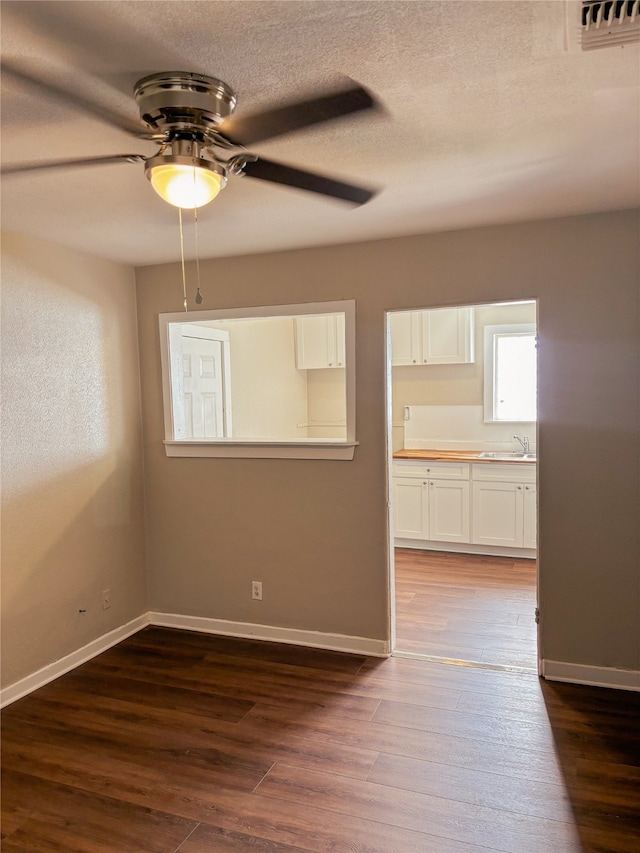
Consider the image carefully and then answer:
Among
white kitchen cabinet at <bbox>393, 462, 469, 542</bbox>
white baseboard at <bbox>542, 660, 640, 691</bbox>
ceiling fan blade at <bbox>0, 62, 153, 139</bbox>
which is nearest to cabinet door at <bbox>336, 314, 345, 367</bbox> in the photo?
white kitchen cabinet at <bbox>393, 462, 469, 542</bbox>

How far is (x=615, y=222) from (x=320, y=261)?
160 centimetres

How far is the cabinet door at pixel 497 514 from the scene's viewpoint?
203 inches

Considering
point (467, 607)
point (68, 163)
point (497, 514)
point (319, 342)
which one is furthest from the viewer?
point (319, 342)

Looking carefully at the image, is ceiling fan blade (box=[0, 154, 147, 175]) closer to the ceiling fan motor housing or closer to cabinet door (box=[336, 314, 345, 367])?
the ceiling fan motor housing

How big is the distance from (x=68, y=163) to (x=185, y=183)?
0.64 m

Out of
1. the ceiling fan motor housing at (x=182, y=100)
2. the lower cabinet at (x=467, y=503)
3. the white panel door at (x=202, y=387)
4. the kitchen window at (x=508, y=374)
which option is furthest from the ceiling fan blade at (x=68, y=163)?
the kitchen window at (x=508, y=374)

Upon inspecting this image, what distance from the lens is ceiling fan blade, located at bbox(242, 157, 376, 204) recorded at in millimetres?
2127

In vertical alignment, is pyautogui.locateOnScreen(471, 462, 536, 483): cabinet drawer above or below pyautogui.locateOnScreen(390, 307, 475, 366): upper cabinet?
below

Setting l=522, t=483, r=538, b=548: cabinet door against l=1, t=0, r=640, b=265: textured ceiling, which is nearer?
l=1, t=0, r=640, b=265: textured ceiling

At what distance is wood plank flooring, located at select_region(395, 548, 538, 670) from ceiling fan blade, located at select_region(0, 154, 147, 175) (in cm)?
301

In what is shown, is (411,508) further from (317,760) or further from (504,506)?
(317,760)

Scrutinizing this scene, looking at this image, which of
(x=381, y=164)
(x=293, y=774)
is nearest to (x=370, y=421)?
(x=381, y=164)

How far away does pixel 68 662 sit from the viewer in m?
3.41

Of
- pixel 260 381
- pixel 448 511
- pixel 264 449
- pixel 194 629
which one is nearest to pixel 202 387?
pixel 260 381
